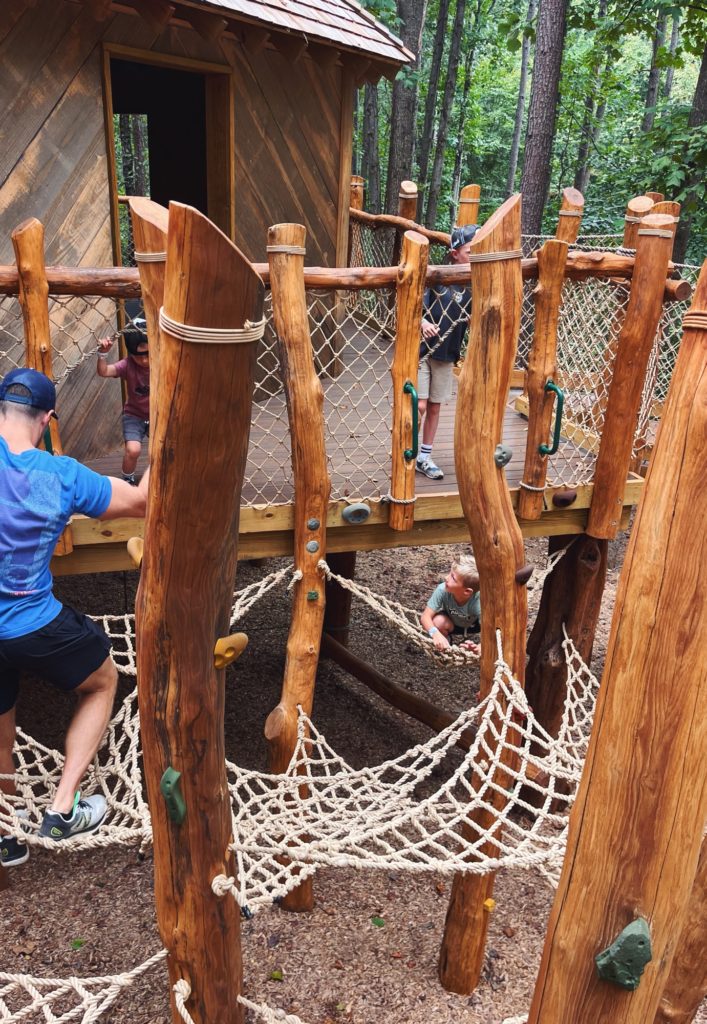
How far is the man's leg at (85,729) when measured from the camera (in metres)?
2.98

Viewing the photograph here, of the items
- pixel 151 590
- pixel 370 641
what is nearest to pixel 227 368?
pixel 151 590

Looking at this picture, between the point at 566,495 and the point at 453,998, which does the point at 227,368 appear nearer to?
the point at 566,495

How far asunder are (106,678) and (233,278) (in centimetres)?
207

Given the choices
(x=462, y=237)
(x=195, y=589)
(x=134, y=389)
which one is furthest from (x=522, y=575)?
(x=462, y=237)

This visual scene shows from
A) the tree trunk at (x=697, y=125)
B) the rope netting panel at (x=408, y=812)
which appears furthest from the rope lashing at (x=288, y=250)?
the tree trunk at (x=697, y=125)

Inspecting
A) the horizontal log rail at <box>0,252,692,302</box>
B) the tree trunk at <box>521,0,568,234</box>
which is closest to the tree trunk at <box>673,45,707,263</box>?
the tree trunk at <box>521,0,568,234</box>

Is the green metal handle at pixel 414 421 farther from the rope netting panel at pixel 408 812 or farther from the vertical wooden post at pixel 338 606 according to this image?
the vertical wooden post at pixel 338 606

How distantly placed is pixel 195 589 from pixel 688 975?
2.16m

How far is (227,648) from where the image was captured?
6.23ft

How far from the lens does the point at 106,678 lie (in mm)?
3096

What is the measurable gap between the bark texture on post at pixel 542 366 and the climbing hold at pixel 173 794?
2173 millimetres

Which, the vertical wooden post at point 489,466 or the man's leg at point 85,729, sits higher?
the vertical wooden post at point 489,466

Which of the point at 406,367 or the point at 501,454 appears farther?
the point at 406,367

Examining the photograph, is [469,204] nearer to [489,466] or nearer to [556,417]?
[556,417]
